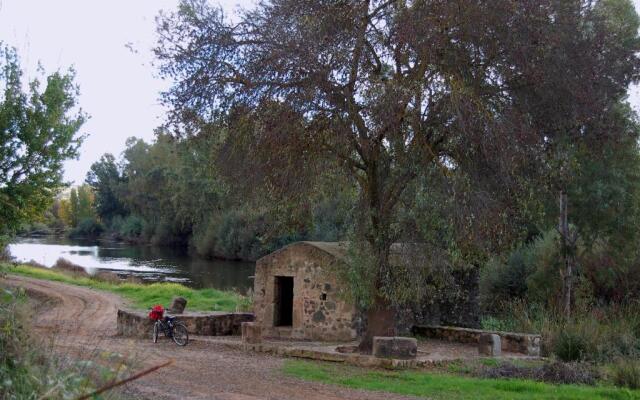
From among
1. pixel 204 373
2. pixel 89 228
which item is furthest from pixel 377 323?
pixel 89 228

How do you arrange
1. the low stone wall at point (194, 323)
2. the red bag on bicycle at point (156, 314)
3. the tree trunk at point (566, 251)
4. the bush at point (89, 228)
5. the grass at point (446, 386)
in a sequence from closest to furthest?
the grass at point (446, 386) < the red bag on bicycle at point (156, 314) < the low stone wall at point (194, 323) < the tree trunk at point (566, 251) < the bush at point (89, 228)

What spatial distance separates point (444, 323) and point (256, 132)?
1042cm

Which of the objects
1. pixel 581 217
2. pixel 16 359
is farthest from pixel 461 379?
pixel 581 217

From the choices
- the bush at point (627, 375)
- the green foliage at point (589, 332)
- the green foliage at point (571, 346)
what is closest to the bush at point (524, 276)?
the green foliage at point (589, 332)

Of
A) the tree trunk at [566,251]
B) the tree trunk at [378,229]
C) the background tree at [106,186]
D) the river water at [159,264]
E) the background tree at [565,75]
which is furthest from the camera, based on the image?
the background tree at [106,186]

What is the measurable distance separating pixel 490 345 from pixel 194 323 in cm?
827

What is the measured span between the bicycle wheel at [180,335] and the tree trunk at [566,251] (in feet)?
37.4

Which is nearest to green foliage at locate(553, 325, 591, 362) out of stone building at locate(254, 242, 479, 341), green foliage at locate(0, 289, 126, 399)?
stone building at locate(254, 242, 479, 341)

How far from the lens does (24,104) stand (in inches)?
634

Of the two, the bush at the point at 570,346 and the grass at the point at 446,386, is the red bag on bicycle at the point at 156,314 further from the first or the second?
the bush at the point at 570,346

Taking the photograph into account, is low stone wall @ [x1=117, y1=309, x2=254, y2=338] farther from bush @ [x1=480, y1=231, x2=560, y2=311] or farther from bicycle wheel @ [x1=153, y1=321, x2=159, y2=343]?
bush @ [x1=480, y1=231, x2=560, y2=311]

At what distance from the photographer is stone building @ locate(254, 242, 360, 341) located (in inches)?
703

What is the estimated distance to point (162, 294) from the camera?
91.5 feet

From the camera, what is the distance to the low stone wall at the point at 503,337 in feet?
50.4
